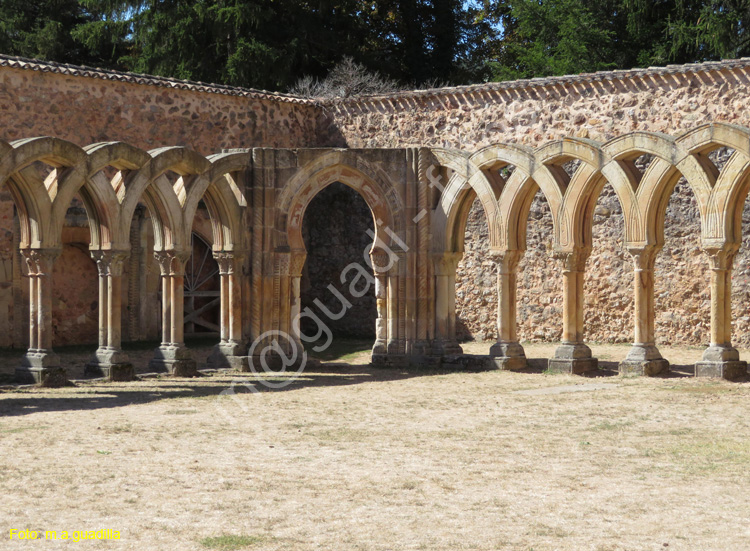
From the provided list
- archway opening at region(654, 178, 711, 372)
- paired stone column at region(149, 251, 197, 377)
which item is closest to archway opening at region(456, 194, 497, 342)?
archway opening at region(654, 178, 711, 372)

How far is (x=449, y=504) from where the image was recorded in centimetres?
729

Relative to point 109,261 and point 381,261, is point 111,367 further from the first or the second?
point 381,261

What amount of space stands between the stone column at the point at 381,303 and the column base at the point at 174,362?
291cm

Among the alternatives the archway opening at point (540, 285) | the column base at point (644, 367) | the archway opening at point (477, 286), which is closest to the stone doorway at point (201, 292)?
the archway opening at point (477, 286)

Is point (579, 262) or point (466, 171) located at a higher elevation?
point (466, 171)

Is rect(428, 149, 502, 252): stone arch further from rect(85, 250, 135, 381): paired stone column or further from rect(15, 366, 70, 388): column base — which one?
rect(15, 366, 70, 388): column base

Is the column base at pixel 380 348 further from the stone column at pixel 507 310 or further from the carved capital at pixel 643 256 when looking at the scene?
the carved capital at pixel 643 256

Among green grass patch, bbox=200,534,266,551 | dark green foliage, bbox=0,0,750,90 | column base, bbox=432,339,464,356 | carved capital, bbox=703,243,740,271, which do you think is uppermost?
dark green foliage, bbox=0,0,750,90

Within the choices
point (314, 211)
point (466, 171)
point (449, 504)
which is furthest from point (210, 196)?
point (449, 504)

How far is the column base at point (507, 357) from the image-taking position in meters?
15.8

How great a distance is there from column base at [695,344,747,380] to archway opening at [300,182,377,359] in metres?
8.57

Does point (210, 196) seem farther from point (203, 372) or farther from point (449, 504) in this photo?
point (449, 504)

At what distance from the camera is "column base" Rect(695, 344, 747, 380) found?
14.0 metres

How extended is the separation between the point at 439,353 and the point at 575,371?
85.5 inches
